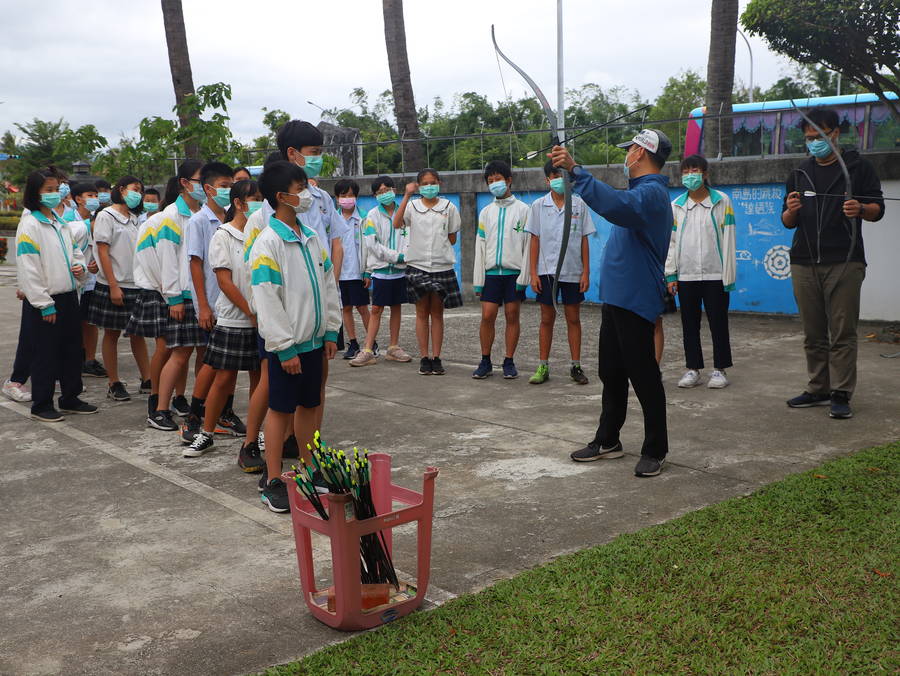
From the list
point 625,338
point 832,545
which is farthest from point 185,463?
point 832,545

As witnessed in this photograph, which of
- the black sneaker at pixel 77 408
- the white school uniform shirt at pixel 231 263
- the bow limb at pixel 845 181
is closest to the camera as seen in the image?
the white school uniform shirt at pixel 231 263

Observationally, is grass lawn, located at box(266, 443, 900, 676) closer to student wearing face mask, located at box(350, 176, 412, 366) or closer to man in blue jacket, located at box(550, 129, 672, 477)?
man in blue jacket, located at box(550, 129, 672, 477)

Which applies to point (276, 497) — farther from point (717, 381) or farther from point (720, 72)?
point (720, 72)

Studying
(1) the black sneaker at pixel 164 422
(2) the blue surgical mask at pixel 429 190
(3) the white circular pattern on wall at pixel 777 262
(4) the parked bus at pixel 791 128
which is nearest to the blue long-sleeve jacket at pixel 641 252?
(1) the black sneaker at pixel 164 422

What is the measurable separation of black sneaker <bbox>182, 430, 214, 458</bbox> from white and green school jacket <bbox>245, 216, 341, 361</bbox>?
1.46m

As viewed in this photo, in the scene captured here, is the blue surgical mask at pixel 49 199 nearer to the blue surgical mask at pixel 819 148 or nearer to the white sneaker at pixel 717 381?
the white sneaker at pixel 717 381

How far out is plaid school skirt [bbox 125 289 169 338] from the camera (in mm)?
6562

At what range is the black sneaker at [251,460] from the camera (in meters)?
5.20

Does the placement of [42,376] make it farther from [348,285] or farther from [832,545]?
[832,545]

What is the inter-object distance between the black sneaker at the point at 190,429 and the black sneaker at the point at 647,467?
2.75 m

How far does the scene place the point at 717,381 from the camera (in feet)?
23.5

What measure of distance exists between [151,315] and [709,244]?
4225mm

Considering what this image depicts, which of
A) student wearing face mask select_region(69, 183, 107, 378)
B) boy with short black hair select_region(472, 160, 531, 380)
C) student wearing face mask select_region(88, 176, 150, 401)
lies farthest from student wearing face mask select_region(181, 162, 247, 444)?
boy with short black hair select_region(472, 160, 531, 380)

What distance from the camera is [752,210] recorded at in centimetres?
1104
